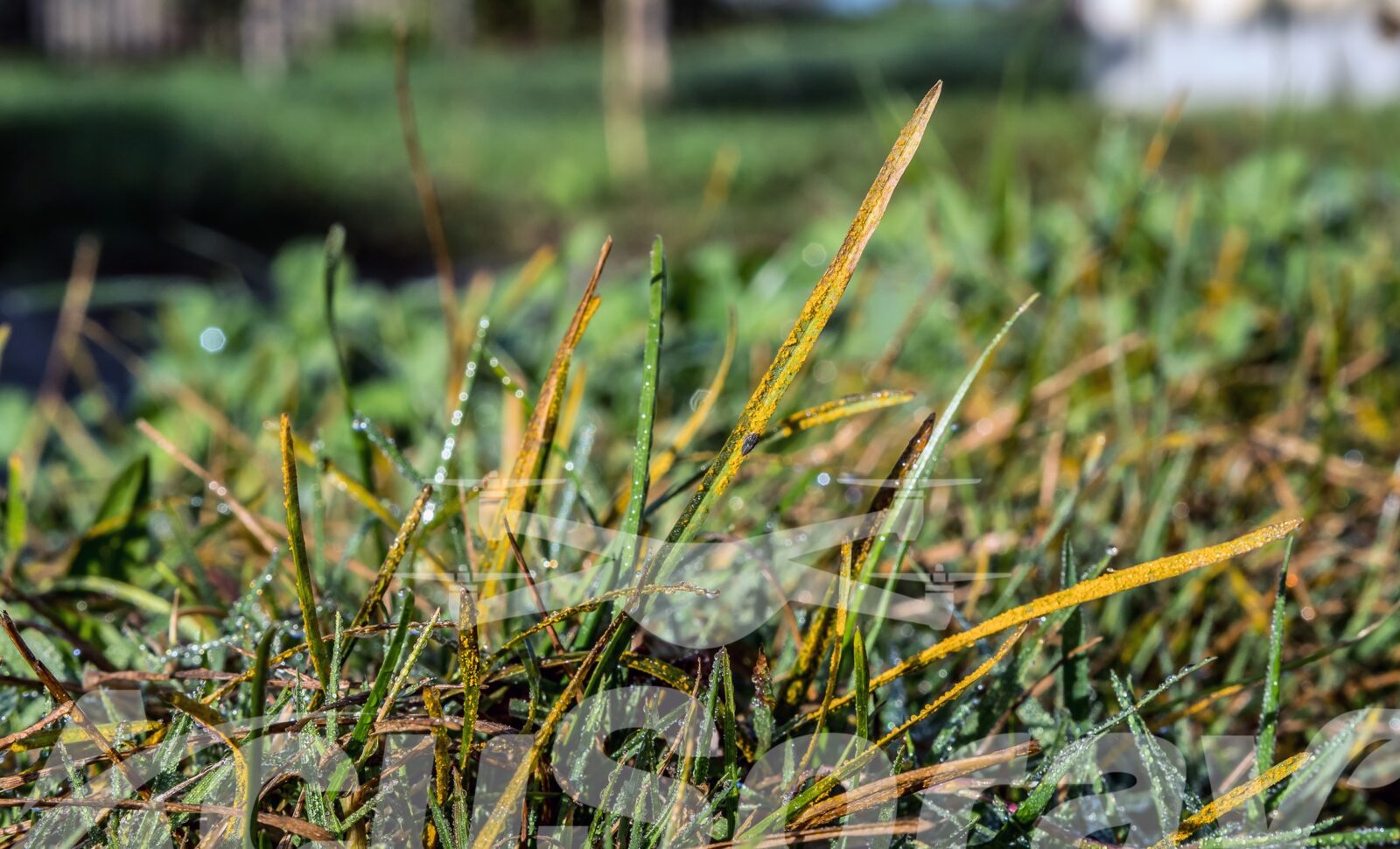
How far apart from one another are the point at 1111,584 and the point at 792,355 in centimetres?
15

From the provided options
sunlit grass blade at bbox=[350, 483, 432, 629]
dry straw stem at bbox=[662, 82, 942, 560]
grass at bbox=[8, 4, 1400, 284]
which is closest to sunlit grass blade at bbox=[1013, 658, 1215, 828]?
dry straw stem at bbox=[662, 82, 942, 560]

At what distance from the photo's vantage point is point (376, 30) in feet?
53.6

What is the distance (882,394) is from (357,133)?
28.4ft

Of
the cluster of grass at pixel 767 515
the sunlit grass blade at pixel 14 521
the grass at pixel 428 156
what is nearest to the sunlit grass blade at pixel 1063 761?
the cluster of grass at pixel 767 515

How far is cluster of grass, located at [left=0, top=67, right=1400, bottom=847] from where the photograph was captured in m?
0.45

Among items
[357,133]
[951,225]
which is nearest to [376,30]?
[357,133]

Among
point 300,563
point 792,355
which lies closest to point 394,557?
point 300,563

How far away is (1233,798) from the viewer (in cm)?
44

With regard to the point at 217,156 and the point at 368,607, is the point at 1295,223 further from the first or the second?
the point at 217,156

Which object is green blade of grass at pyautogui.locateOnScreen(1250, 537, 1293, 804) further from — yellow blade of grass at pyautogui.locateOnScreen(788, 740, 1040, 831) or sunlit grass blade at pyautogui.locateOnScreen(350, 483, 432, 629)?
sunlit grass blade at pyautogui.locateOnScreen(350, 483, 432, 629)

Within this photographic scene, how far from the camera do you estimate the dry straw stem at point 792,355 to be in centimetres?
43

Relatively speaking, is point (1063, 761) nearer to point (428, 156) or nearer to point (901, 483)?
point (901, 483)

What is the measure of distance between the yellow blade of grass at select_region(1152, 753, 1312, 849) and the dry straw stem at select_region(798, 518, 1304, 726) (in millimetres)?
82

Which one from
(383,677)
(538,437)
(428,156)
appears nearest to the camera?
(383,677)
